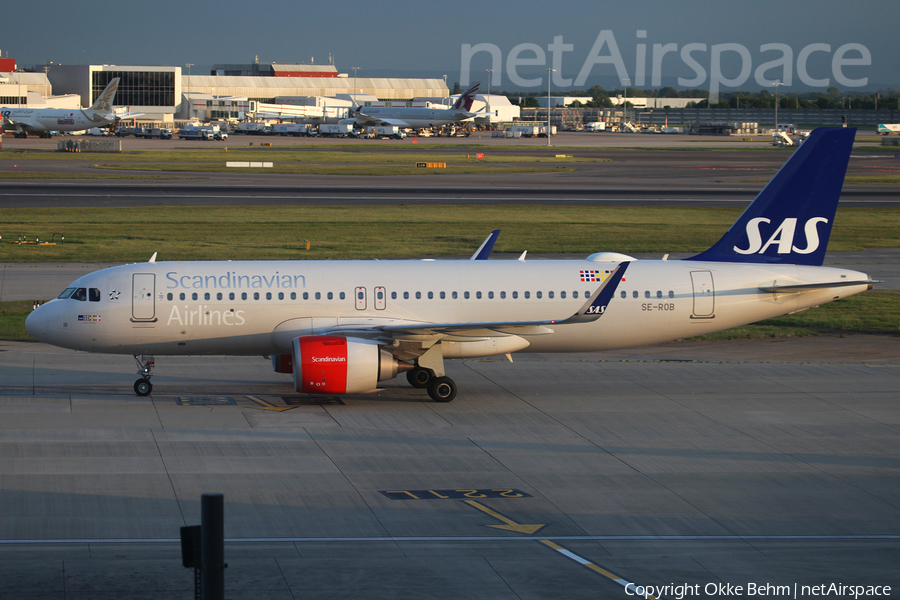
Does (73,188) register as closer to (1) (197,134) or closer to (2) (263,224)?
(2) (263,224)

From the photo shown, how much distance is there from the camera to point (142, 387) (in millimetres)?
25703

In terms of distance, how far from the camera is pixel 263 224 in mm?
59969

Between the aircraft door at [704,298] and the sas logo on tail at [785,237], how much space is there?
77.5 inches

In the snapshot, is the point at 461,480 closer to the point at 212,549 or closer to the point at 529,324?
the point at 529,324

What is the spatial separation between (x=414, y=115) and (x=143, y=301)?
167765mm

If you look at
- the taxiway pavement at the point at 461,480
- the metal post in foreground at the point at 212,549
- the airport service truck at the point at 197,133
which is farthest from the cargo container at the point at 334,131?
the metal post in foreground at the point at 212,549

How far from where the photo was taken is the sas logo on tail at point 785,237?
2753 cm

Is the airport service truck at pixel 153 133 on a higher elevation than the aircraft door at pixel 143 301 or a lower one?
higher

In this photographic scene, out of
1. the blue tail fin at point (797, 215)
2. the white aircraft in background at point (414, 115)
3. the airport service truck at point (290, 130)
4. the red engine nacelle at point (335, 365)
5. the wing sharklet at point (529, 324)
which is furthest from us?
the airport service truck at point (290, 130)

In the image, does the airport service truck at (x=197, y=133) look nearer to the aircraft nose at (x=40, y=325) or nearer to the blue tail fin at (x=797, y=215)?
the aircraft nose at (x=40, y=325)

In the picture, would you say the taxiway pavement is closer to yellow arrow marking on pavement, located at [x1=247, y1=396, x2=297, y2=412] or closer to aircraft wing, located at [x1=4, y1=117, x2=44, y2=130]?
yellow arrow marking on pavement, located at [x1=247, y1=396, x2=297, y2=412]

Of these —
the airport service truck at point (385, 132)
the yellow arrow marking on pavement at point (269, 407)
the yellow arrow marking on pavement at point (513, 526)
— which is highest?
the airport service truck at point (385, 132)

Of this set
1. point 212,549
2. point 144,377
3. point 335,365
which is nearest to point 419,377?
point 335,365

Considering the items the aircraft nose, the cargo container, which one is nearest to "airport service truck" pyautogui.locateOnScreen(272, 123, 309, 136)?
the cargo container
